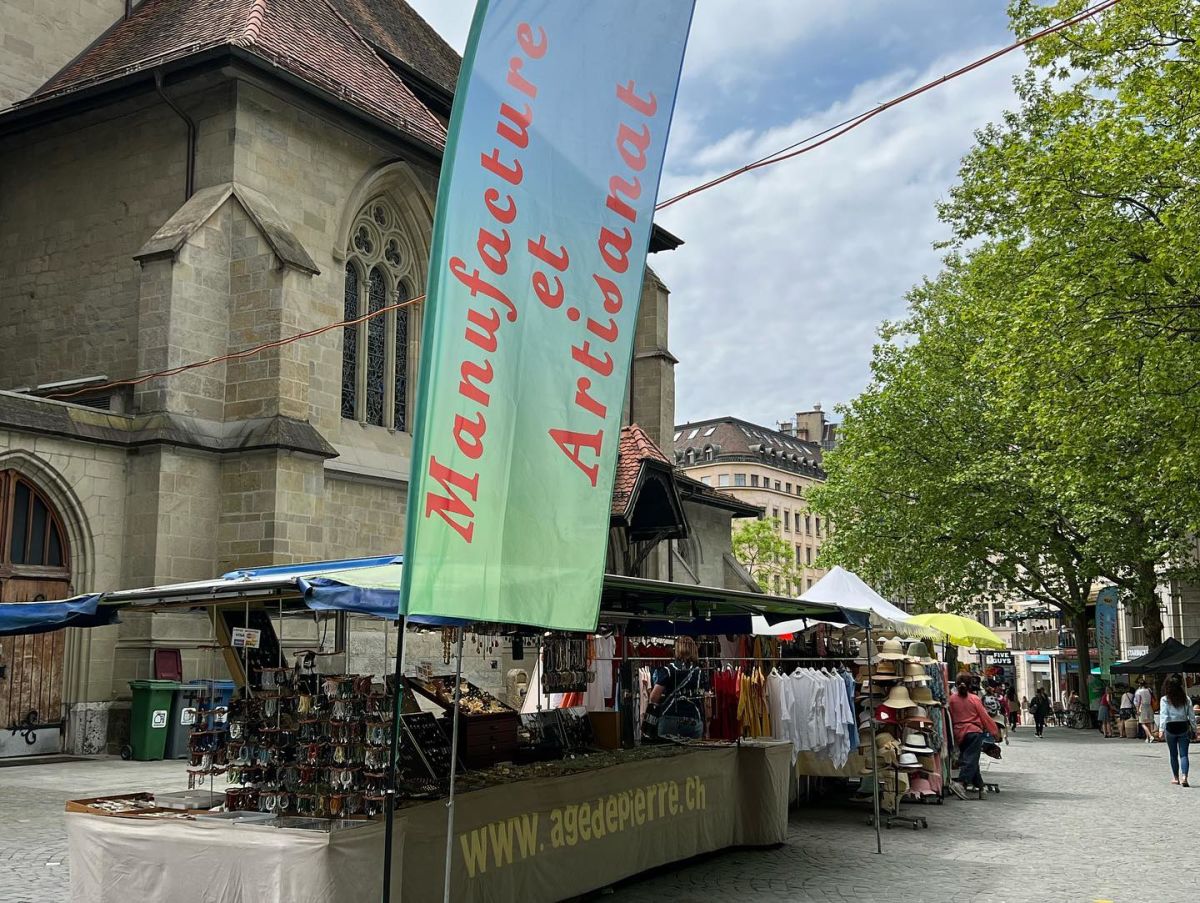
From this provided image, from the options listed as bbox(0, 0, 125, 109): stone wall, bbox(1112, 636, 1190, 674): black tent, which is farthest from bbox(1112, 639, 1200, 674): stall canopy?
bbox(0, 0, 125, 109): stone wall

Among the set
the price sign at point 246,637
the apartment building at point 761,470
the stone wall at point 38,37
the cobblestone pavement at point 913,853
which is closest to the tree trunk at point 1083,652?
the cobblestone pavement at point 913,853

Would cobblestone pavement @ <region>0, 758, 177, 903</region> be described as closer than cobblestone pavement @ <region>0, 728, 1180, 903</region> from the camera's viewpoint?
Yes

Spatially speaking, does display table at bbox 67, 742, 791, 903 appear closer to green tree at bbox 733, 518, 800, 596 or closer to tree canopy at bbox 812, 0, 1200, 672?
tree canopy at bbox 812, 0, 1200, 672

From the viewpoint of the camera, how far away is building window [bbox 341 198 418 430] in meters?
21.3

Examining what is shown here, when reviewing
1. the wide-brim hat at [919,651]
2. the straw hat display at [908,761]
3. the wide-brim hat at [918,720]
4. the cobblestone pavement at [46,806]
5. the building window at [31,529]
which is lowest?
the cobblestone pavement at [46,806]

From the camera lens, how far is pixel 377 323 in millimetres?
22000

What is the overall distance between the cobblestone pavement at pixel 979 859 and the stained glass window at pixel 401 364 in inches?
460

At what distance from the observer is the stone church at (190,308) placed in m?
16.6

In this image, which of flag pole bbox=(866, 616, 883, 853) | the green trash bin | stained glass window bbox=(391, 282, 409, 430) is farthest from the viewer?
stained glass window bbox=(391, 282, 409, 430)

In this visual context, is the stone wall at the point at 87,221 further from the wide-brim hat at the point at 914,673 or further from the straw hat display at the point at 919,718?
the straw hat display at the point at 919,718

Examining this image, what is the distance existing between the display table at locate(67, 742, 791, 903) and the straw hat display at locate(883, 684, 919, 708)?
3712 millimetres

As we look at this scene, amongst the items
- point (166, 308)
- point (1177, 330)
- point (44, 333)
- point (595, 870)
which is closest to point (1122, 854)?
A: point (595, 870)

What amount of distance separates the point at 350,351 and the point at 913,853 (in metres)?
14.0

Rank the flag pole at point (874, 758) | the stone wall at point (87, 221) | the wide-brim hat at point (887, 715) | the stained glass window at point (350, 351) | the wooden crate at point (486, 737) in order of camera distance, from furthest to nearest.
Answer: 1. the stained glass window at point (350, 351)
2. the stone wall at point (87, 221)
3. the wide-brim hat at point (887, 715)
4. the flag pole at point (874, 758)
5. the wooden crate at point (486, 737)
